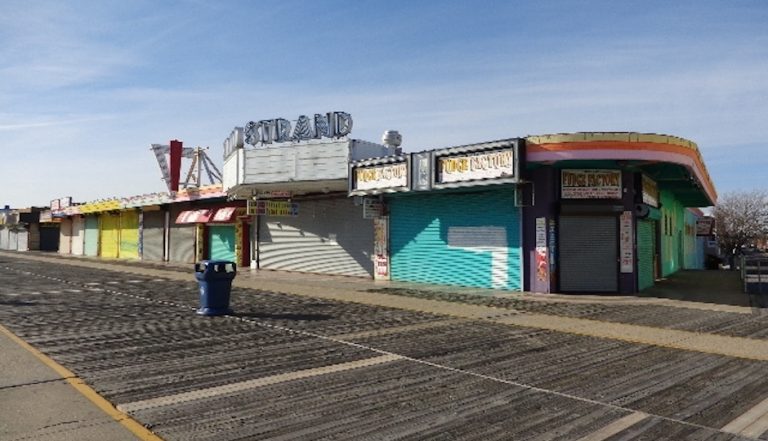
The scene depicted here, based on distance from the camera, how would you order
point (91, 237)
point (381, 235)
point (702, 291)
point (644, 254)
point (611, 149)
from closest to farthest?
point (611, 149) < point (702, 291) < point (644, 254) < point (381, 235) < point (91, 237)

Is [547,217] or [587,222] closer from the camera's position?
[547,217]

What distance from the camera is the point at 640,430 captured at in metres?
5.50

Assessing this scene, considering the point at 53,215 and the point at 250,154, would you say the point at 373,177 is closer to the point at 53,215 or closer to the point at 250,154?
the point at 250,154

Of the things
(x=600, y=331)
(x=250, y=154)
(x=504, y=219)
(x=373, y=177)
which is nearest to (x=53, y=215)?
(x=250, y=154)

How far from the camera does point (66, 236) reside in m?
59.4

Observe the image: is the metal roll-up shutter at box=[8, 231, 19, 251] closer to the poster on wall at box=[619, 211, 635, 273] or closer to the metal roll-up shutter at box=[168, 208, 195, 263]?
the metal roll-up shutter at box=[168, 208, 195, 263]

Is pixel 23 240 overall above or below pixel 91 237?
below

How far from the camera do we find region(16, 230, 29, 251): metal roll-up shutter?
217ft

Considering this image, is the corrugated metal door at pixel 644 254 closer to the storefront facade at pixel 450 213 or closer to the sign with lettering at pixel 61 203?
the storefront facade at pixel 450 213

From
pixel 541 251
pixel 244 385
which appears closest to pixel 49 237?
pixel 541 251

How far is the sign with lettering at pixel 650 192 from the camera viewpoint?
65.4 feet

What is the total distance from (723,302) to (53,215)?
6319 cm

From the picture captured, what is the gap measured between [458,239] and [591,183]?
203 inches

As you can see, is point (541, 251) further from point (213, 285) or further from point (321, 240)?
point (321, 240)
